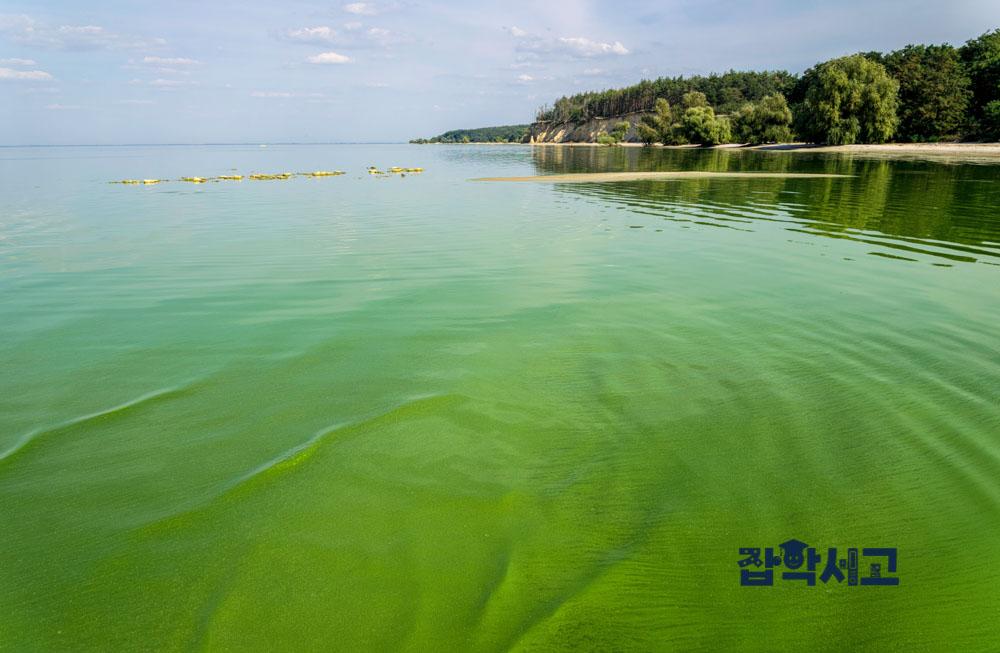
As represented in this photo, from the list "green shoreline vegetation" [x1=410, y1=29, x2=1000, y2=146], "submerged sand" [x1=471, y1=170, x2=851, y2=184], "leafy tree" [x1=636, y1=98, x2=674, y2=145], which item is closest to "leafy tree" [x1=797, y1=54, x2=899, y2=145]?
"green shoreline vegetation" [x1=410, y1=29, x2=1000, y2=146]

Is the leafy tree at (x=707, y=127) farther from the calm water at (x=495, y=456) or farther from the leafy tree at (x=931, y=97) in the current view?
the calm water at (x=495, y=456)

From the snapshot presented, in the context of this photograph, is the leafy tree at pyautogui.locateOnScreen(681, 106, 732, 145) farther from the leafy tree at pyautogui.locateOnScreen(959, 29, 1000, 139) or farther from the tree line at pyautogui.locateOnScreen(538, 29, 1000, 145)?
the leafy tree at pyautogui.locateOnScreen(959, 29, 1000, 139)

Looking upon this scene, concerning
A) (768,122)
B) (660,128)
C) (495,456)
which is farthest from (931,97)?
(495,456)

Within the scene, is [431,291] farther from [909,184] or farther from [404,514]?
[909,184]

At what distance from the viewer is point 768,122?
355ft

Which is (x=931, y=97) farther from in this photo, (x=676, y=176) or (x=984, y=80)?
(x=676, y=176)

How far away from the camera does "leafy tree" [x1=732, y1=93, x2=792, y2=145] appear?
105250 mm

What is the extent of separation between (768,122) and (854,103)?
26029mm

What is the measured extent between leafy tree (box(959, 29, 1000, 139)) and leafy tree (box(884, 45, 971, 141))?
1745 mm

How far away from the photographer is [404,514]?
4.76 meters

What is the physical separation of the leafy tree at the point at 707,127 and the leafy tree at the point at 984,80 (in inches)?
1538

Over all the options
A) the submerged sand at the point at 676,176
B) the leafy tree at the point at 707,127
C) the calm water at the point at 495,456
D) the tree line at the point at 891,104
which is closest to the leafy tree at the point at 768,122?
the tree line at the point at 891,104

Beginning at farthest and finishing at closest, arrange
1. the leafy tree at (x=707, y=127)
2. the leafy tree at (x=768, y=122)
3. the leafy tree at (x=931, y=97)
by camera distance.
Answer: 1. the leafy tree at (x=707, y=127)
2. the leafy tree at (x=768, y=122)
3. the leafy tree at (x=931, y=97)

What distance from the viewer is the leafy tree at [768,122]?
10525 centimetres
